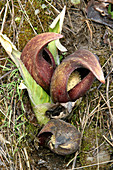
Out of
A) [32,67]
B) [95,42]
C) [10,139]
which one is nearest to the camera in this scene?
[32,67]

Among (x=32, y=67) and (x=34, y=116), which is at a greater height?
(x=32, y=67)

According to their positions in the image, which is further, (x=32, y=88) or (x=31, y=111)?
(x=31, y=111)

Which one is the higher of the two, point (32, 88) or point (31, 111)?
point (32, 88)

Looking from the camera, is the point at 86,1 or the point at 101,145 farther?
the point at 86,1

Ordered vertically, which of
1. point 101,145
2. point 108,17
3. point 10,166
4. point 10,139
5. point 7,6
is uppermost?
point 7,6

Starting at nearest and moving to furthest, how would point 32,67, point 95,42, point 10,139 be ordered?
1. point 32,67
2. point 10,139
3. point 95,42

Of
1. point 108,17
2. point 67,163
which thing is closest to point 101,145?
point 67,163

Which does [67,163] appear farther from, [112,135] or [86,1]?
[86,1]

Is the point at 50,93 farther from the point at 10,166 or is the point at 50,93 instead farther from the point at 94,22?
the point at 94,22
